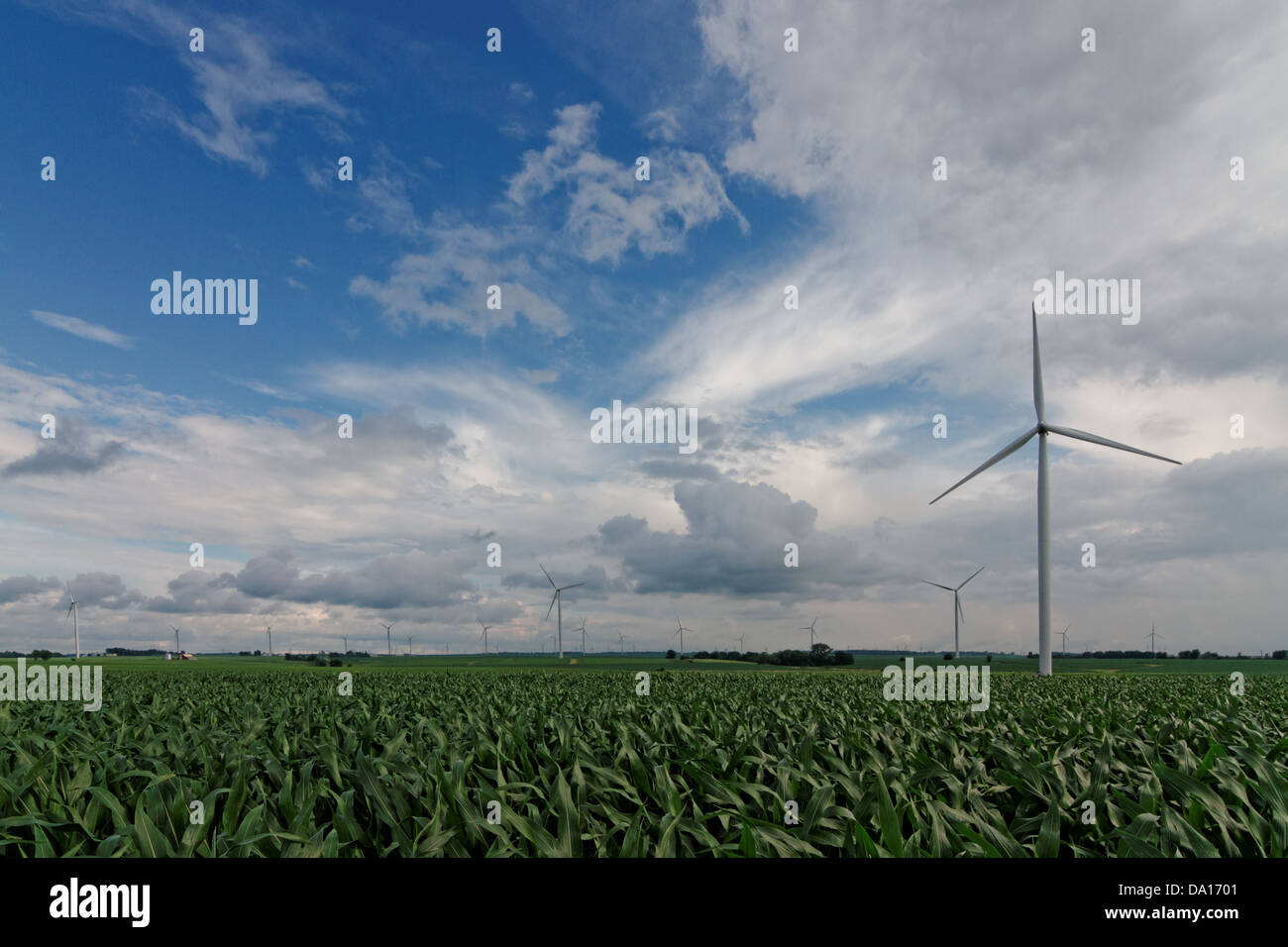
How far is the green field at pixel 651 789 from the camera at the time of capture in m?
4.93

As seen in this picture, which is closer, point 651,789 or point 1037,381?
point 651,789

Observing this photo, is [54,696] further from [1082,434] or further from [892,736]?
[1082,434]

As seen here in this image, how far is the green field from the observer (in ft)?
16.2

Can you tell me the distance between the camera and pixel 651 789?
642cm

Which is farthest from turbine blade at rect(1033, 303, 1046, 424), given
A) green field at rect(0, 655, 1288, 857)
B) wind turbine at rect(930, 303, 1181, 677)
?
green field at rect(0, 655, 1288, 857)

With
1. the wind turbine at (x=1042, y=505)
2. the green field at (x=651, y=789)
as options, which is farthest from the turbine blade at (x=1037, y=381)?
the green field at (x=651, y=789)

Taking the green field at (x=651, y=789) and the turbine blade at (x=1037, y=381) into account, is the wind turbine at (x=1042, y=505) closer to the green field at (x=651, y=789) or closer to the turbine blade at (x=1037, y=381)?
the turbine blade at (x=1037, y=381)

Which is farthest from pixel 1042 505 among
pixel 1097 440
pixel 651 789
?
pixel 651 789

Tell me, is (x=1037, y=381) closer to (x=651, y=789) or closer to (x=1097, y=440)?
(x=1097, y=440)

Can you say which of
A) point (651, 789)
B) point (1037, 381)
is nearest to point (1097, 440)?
point (1037, 381)

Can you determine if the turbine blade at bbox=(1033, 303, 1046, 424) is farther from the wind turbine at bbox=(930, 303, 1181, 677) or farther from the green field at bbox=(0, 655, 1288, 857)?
the green field at bbox=(0, 655, 1288, 857)

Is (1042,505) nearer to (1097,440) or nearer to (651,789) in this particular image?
(1097,440)
